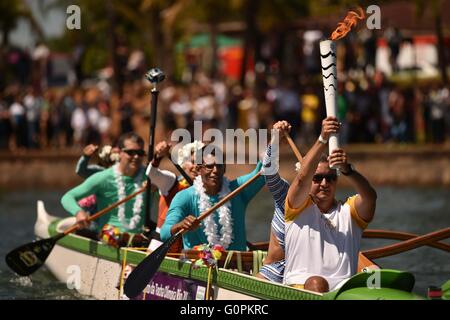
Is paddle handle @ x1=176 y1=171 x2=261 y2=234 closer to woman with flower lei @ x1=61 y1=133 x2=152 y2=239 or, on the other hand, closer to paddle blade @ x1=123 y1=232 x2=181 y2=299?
paddle blade @ x1=123 y1=232 x2=181 y2=299

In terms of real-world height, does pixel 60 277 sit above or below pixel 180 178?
below

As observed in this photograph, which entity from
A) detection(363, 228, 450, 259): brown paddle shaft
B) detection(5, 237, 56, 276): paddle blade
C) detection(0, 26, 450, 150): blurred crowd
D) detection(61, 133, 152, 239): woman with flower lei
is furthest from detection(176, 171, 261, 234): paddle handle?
detection(0, 26, 450, 150): blurred crowd

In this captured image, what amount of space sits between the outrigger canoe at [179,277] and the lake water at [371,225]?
37 centimetres

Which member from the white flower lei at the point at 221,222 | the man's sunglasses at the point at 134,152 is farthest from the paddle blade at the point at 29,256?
the white flower lei at the point at 221,222

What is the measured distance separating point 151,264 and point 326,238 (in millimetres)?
2676

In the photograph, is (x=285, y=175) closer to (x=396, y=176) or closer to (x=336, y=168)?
(x=396, y=176)

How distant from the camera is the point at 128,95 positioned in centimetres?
3284

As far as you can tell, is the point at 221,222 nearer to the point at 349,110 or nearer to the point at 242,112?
the point at 349,110

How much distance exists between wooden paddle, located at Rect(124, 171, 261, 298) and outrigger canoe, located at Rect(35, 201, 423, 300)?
0.75ft

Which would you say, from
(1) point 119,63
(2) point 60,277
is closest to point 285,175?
(1) point 119,63

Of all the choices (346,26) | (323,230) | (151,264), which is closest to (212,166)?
(151,264)

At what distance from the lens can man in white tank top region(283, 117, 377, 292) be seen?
11406 mm

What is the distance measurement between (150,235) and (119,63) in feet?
64.7

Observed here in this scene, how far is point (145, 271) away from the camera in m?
13.7
